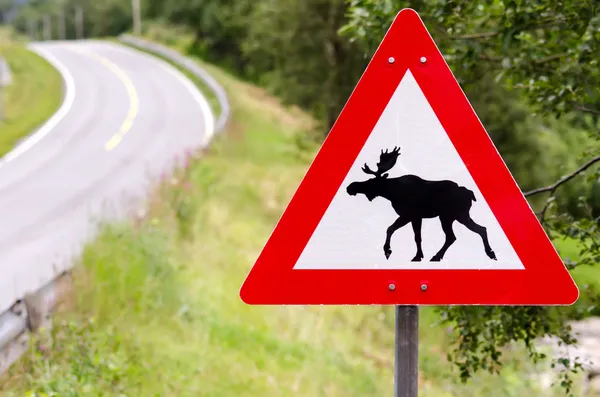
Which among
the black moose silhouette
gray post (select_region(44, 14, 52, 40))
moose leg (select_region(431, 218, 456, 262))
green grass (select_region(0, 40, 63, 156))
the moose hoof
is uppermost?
the black moose silhouette

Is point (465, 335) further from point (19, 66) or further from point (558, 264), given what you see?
point (19, 66)

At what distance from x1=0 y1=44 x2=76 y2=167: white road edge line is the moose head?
14.6 m

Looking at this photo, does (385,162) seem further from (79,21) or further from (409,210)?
(79,21)

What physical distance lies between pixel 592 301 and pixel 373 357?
3647 mm

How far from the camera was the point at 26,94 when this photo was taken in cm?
2844

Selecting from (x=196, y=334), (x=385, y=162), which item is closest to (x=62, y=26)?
(x=196, y=334)

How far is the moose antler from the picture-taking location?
2344 millimetres

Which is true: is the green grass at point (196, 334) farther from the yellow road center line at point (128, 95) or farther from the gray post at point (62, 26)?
the gray post at point (62, 26)

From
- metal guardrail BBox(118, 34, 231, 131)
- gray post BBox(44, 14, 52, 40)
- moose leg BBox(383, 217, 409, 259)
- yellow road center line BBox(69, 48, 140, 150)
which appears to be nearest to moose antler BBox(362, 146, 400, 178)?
moose leg BBox(383, 217, 409, 259)

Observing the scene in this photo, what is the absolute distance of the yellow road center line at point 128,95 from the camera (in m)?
19.2

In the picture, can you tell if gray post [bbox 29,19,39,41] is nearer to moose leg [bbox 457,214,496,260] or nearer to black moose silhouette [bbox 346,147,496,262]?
black moose silhouette [bbox 346,147,496,262]

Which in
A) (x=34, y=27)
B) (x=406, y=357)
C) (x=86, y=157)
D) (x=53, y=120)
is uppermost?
(x=406, y=357)

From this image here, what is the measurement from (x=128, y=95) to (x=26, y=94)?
4229mm

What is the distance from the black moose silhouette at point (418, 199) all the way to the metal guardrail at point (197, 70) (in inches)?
627
